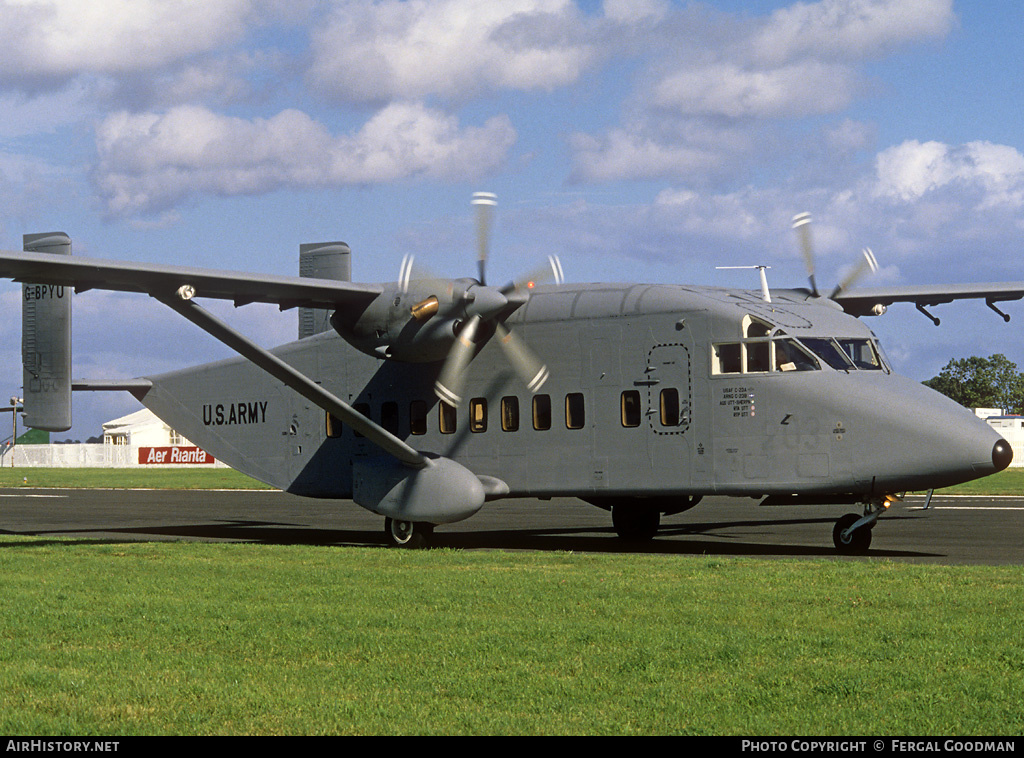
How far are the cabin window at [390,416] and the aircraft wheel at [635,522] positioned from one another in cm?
434

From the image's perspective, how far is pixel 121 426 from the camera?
126000 millimetres

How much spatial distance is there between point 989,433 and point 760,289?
15.4 feet

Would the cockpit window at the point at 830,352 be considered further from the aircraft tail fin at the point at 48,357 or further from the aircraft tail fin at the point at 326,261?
the aircraft tail fin at the point at 48,357

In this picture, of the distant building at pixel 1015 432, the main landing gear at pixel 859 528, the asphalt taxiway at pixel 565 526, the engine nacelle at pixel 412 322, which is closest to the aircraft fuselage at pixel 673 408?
the main landing gear at pixel 859 528

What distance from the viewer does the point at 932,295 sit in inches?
888

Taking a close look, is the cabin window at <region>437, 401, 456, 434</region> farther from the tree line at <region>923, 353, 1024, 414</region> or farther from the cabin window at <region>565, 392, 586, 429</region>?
the tree line at <region>923, 353, 1024, 414</region>

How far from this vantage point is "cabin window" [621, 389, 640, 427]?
19359 millimetres

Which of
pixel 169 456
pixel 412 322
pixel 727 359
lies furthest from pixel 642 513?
pixel 169 456

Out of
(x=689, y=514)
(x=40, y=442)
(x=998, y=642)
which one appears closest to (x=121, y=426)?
(x=40, y=442)

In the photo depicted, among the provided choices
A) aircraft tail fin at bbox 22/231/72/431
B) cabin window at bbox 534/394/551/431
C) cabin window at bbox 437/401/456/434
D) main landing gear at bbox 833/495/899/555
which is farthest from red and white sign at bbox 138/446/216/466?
main landing gear at bbox 833/495/899/555

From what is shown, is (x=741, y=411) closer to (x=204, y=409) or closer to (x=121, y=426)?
(x=204, y=409)

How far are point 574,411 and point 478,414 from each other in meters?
1.95

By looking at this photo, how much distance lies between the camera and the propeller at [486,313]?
1991 centimetres

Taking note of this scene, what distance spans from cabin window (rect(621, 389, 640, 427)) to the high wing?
205 inches
